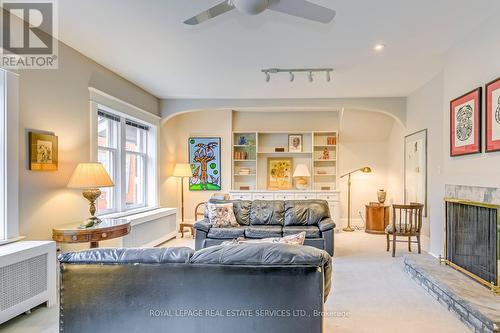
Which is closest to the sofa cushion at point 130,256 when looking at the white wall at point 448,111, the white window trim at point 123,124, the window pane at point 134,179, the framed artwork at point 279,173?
the white window trim at point 123,124

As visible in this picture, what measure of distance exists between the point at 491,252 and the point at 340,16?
2.55m

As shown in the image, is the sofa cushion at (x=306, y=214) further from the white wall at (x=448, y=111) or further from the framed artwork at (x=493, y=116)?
the framed artwork at (x=493, y=116)

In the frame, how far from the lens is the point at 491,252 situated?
9.41ft

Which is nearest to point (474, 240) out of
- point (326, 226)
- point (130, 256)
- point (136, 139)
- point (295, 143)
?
point (326, 226)

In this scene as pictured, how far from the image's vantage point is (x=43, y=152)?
3.27m

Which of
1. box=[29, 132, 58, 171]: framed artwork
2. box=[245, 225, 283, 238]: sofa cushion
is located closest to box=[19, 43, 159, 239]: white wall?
box=[29, 132, 58, 171]: framed artwork

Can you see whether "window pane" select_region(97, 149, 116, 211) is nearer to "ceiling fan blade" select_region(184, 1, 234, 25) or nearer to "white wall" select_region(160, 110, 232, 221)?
"white wall" select_region(160, 110, 232, 221)

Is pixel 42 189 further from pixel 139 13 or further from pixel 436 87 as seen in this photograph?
pixel 436 87

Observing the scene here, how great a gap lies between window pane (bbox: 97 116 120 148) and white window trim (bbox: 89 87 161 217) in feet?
0.49

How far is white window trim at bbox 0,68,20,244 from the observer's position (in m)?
2.87

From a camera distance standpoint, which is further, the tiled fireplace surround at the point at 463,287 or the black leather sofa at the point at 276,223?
the black leather sofa at the point at 276,223

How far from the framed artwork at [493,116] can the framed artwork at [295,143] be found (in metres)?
4.39

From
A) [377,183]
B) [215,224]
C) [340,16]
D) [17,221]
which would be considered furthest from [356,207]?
[17,221]

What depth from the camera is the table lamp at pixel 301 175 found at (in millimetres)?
6832
